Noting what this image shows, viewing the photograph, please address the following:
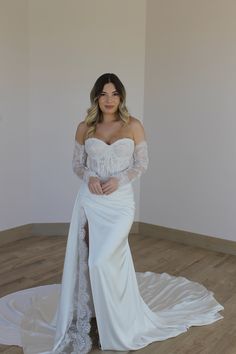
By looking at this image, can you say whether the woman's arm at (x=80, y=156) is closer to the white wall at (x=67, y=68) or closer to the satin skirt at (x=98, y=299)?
the satin skirt at (x=98, y=299)

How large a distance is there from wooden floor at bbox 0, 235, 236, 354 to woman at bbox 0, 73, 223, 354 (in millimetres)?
140

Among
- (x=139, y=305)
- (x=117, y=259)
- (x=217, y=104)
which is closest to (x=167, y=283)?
(x=139, y=305)

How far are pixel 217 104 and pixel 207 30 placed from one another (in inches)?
31.8

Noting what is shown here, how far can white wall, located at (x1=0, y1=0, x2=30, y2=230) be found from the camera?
468 centimetres

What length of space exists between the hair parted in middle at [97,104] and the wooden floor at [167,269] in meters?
1.49

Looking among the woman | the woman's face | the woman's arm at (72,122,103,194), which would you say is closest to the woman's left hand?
the woman

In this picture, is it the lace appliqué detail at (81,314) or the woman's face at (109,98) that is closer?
the lace appliqué detail at (81,314)

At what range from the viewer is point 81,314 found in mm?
2711

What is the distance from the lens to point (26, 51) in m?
4.88

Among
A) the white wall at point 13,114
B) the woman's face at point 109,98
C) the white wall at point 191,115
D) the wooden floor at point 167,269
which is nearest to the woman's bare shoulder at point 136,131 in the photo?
the woman's face at point 109,98

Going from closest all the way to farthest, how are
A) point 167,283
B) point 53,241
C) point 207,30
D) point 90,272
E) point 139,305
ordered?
1. point 90,272
2. point 139,305
3. point 167,283
4. point 207,30
5. point 53,241

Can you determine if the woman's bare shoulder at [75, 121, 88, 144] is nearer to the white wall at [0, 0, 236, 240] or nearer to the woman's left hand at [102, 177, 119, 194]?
the woman's left hand at [102, 177, 119, 194]

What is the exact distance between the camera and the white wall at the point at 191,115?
4.62 m

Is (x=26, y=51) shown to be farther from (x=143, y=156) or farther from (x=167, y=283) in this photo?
(x=167, y=283)
